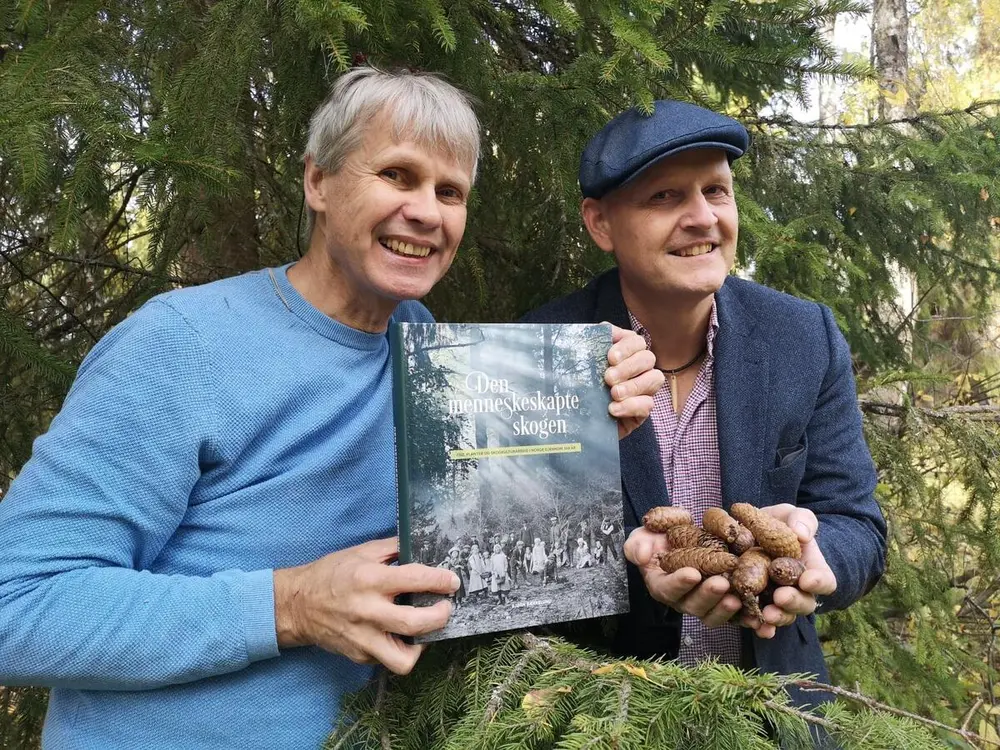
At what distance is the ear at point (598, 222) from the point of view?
2.08m

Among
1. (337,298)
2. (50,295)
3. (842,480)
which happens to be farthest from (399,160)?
(50,295)

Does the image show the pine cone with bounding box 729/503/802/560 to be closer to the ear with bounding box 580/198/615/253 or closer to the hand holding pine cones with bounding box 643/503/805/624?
the hand holding pine cones with bounding box 643/503/805/624

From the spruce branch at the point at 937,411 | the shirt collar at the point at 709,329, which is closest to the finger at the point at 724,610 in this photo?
the shirt collar at the point at 709,329

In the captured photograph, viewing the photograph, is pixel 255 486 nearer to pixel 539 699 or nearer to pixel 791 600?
pixel 539 699

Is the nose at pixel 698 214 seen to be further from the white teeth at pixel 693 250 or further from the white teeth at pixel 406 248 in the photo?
the white teeth at pixel 406 248

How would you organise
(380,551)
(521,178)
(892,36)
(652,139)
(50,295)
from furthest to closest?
(892,36)
(521,178)
(50,295)
(652,139)
(380,551)

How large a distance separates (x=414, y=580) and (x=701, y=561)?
530mm

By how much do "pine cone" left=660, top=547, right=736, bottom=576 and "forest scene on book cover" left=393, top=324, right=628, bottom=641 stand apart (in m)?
0.10

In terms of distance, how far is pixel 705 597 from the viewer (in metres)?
1.43

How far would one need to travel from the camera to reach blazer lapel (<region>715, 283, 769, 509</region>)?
186 cm

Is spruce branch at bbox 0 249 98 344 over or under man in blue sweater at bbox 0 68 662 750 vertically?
over

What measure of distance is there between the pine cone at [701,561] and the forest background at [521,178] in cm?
106

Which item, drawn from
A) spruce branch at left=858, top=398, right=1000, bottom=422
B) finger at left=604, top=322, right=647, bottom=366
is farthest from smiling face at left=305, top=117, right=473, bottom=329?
spruce branch at left=858, top=398, right=1000, bottom=422

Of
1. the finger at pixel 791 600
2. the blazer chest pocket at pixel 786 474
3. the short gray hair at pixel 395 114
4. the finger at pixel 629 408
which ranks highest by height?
the short gray hair at pixel 395 114
